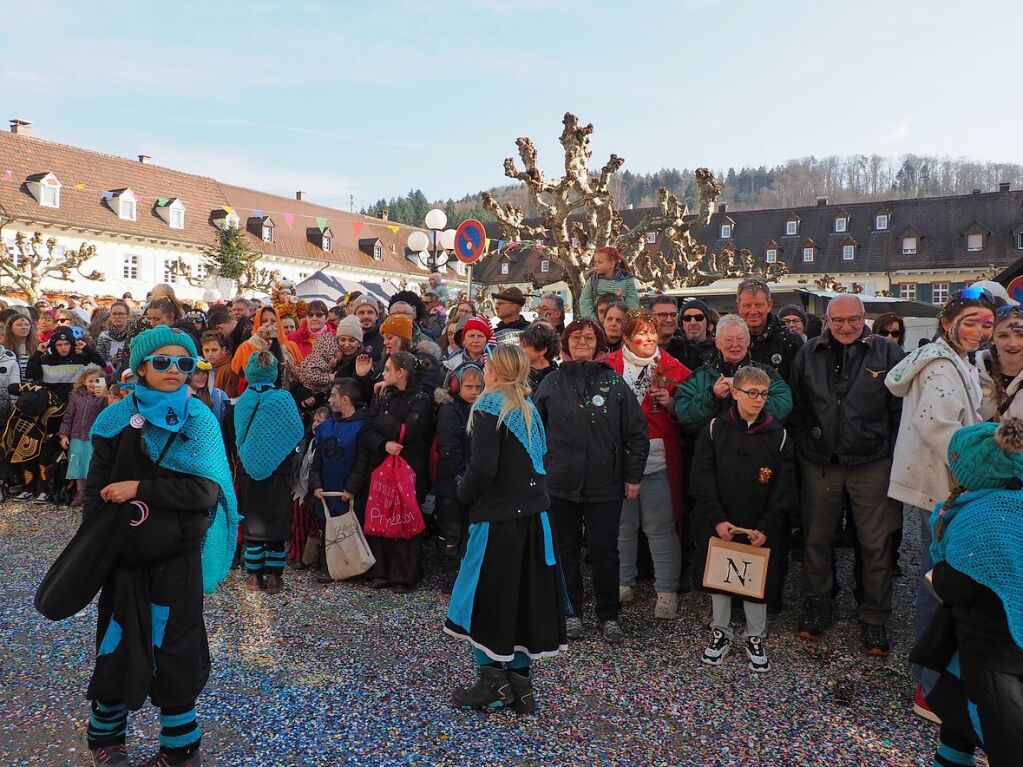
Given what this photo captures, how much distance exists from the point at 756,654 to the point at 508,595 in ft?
5.44

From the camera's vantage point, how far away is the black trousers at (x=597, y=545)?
4.71 metres

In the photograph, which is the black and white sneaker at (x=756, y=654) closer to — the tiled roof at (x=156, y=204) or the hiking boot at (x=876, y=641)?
the hiking boot at (x=876, y=641)

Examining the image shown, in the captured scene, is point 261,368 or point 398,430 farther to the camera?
point 398,430

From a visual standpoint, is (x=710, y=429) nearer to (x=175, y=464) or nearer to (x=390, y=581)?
(x=390, y=581)

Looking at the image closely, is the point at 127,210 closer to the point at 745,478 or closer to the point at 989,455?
the point at 745,478

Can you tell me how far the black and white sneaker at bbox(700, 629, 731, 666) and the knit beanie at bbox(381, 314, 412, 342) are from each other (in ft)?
11.8

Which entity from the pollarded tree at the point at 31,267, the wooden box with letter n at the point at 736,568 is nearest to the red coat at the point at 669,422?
the wooden box with letter n at the point at 736,568

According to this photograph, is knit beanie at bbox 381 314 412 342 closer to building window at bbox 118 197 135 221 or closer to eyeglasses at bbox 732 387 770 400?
eyeglasses at bbox 732 387 770 400

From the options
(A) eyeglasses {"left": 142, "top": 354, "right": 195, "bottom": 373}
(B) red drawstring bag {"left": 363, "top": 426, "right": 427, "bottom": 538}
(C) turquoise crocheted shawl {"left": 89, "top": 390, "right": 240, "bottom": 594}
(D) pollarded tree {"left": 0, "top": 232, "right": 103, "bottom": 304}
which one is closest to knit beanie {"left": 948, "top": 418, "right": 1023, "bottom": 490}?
(C) turquoise crocheted shawl {"left": 89, "top": 390, "right": 240, "bottom": 594}

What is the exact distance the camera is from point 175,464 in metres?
3.04

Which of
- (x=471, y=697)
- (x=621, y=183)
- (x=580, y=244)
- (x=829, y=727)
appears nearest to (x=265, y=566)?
(x=471, y=697)

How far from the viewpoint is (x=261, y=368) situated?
5.50 metres

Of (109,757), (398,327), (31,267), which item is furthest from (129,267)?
(109,757)

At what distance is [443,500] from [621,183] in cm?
10551
